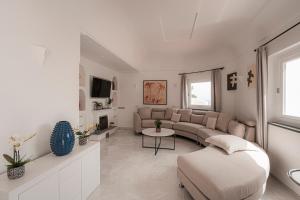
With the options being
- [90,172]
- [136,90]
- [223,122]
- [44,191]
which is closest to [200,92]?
[223,122]

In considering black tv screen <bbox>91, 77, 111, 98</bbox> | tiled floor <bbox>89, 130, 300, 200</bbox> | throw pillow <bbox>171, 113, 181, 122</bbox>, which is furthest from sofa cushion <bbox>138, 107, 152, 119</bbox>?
tiled floor <bbox>89, 130, 300, 200</bbox>

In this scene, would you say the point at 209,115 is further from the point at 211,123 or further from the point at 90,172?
the point at 90,172

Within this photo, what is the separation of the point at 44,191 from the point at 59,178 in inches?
6.8

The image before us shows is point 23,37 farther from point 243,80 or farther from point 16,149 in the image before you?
point 243,80

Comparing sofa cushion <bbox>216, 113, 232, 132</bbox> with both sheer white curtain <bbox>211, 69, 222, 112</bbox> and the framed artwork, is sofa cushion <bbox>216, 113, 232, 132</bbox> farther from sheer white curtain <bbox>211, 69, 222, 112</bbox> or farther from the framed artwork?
the framed artwork

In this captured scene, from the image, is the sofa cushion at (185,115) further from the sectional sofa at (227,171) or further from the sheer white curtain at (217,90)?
the sectional sofa at (227,171)

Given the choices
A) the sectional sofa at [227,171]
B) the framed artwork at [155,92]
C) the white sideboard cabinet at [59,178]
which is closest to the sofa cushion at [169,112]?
the framed artwork at [155,92]

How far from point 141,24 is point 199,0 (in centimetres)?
142

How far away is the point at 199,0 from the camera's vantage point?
102 inches

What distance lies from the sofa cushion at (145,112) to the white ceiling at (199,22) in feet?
5.94

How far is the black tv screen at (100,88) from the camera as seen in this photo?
443 cm

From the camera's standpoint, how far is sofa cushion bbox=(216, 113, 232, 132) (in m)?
3.90

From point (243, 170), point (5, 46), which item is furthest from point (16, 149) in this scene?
point (243, 170)

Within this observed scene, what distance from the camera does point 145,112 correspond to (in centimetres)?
586
